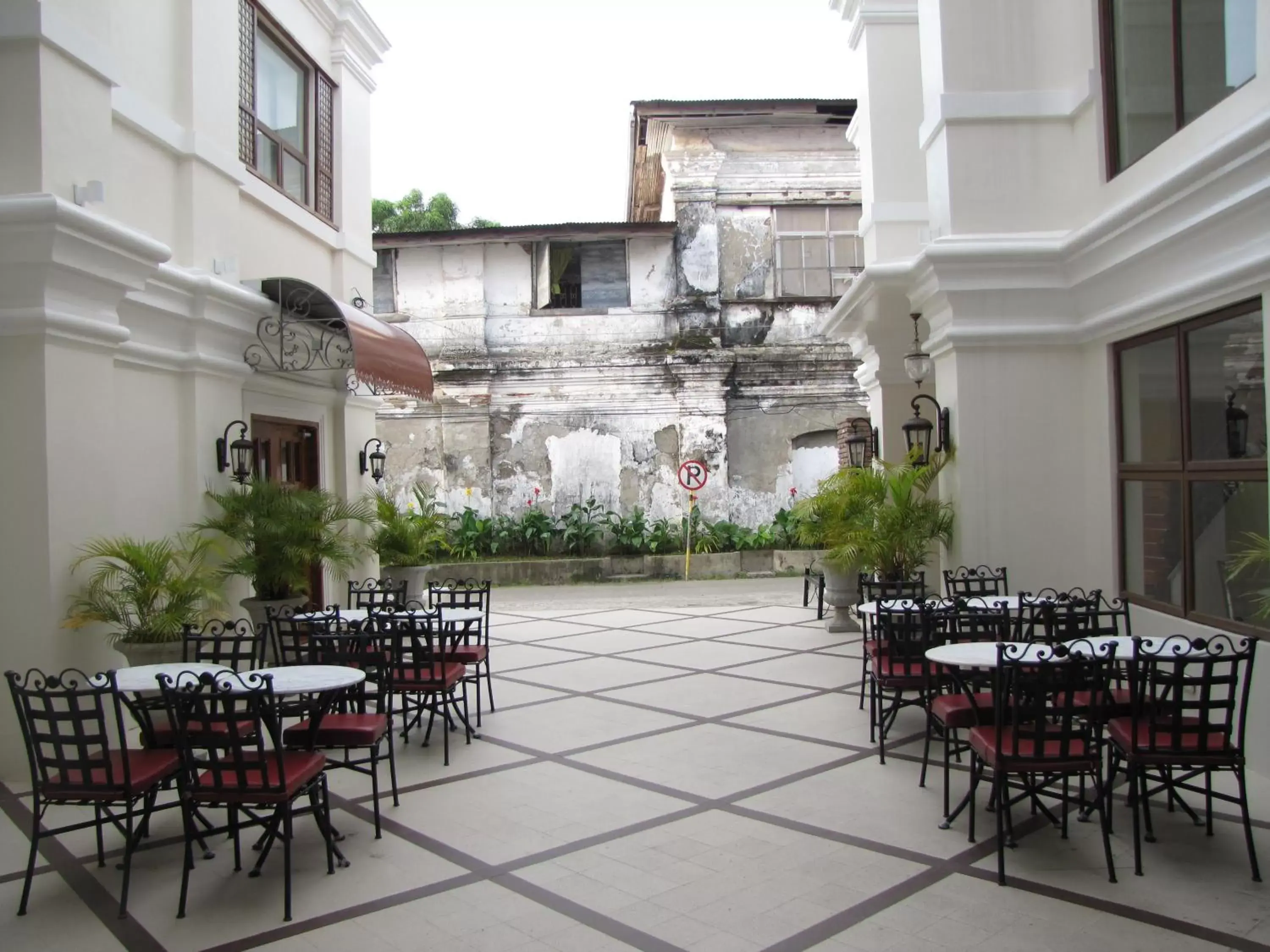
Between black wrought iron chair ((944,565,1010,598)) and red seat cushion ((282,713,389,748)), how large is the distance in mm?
4363

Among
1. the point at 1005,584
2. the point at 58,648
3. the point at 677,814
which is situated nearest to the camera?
the point at 677,814

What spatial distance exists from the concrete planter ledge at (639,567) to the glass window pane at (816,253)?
5.76m

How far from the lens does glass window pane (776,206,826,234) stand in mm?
19109

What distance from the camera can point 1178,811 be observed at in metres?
4.98

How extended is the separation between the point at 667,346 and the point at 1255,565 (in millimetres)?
13761

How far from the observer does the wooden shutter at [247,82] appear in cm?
916

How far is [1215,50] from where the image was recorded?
6148mm

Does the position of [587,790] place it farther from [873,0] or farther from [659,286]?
[659,286]

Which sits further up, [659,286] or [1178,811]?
[659,286]

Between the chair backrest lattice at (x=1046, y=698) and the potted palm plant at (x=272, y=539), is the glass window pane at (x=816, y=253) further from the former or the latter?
the chair backrest lattice at (x=1046, y=698)

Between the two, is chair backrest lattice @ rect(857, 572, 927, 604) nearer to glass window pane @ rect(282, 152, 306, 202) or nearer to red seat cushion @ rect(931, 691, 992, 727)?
red seat cushion @ rect(931, 691, 992, 727)

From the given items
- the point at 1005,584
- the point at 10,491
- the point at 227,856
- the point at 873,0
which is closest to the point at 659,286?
the point at 873,0

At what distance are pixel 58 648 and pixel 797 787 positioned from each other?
4.67 meters

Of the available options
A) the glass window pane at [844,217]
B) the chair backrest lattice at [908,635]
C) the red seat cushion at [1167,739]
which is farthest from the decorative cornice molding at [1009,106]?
the glass window pane at [844,217]
